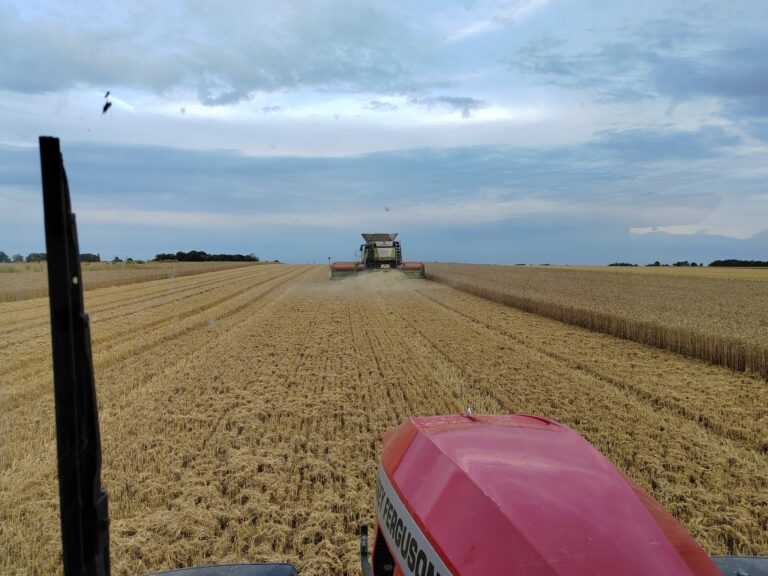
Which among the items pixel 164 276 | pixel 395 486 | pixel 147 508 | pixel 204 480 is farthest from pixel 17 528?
pixel 164 276

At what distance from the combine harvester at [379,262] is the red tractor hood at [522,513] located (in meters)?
27.9

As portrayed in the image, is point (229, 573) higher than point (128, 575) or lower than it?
higher

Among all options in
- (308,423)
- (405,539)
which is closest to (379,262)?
(308,423)

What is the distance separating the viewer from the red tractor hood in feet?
4.84

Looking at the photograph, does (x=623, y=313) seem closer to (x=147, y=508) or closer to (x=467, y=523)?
(x=147, y=508)

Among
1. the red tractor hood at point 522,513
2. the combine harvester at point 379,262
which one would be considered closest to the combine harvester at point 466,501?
the red tractor hood at point 522,513

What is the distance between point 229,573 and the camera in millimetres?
1870

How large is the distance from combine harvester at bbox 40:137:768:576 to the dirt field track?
1160 mm

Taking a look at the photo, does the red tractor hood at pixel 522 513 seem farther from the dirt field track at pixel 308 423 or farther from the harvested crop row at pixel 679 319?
the harvested crop row at pixel 679 319

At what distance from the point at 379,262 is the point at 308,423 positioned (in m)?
24.8

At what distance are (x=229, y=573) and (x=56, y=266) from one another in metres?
1.22

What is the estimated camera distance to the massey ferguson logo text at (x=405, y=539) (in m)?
1.70

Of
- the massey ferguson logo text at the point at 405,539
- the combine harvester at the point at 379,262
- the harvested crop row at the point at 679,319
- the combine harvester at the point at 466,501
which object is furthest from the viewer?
the combine harvester at the point at 379,262

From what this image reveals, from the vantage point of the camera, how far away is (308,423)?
20.7 ft
